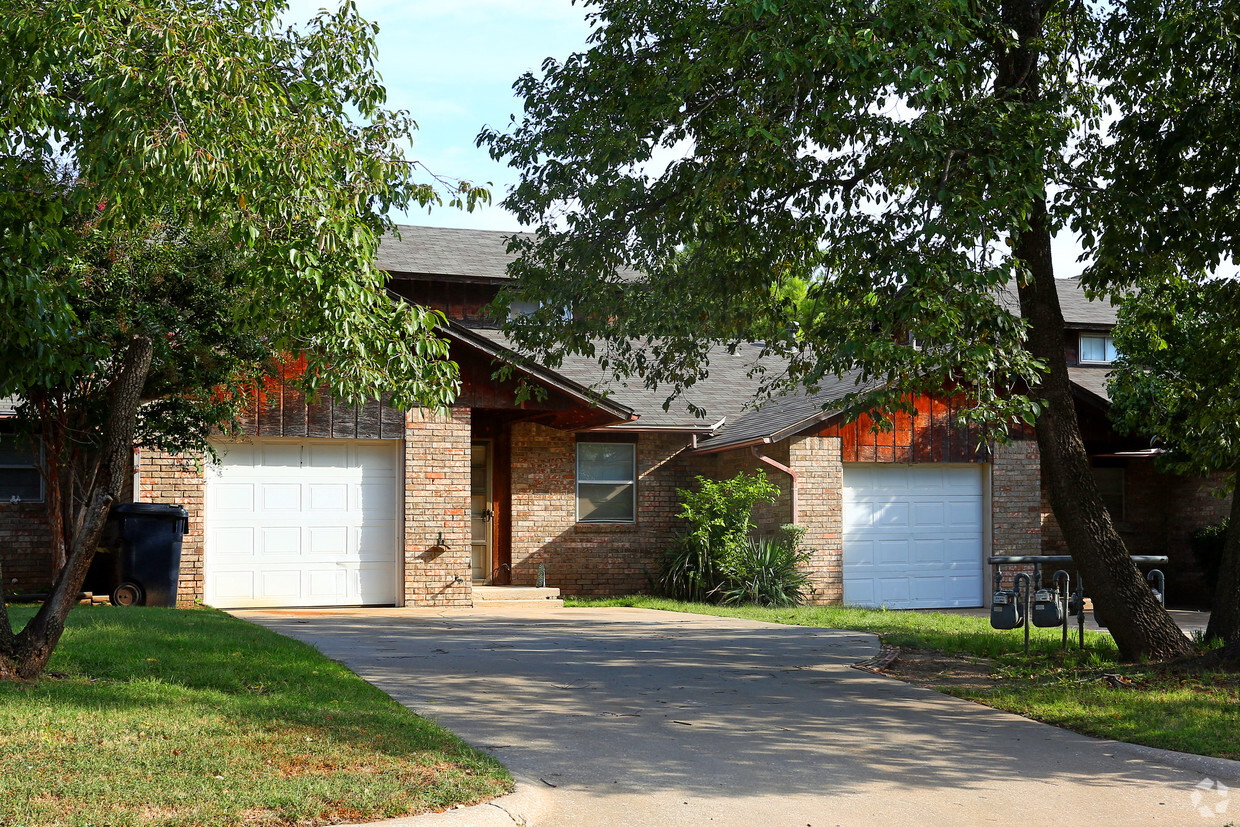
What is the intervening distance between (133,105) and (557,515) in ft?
44.4

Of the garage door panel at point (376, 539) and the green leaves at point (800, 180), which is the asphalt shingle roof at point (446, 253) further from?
the green leaves at point (800, 180)

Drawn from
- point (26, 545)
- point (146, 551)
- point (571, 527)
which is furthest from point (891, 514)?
point (26, 545)

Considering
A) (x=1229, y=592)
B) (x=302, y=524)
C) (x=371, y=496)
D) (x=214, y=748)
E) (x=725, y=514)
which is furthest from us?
(x=725, y=514)

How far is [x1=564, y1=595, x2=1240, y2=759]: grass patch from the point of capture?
759cm

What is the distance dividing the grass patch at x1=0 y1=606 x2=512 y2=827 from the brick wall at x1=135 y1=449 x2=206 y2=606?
6392 millimetres

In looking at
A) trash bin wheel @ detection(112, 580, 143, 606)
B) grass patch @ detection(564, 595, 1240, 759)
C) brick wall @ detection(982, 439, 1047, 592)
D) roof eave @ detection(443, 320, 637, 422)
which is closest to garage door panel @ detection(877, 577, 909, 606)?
brick wall @ detection(982, 439, 1047, 592)

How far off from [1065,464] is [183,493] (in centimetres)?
1133

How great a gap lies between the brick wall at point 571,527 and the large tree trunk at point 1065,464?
9.71 m

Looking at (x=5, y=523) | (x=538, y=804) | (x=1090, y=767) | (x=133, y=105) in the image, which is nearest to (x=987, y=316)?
(x=1090, y=767)

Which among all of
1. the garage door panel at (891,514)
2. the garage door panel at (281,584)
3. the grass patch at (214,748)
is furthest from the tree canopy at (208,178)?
the garage door panel at (891,514)

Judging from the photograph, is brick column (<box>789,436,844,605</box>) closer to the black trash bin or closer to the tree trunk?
the tree trunk

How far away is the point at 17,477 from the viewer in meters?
16.5

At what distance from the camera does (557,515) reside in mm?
19234

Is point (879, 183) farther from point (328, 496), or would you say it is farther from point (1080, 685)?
point (328, 496)
